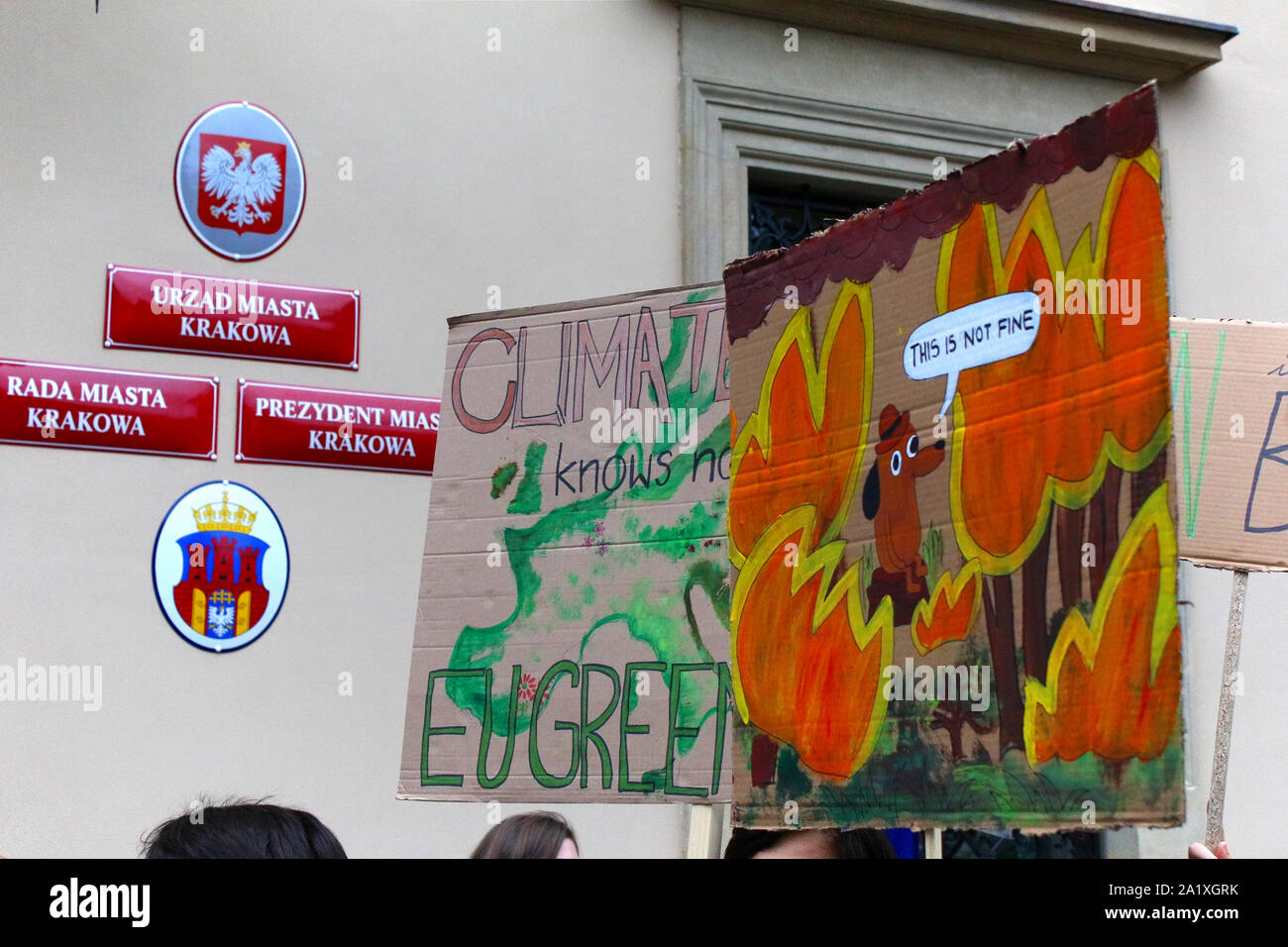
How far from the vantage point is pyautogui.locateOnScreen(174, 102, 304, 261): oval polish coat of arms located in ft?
16.8

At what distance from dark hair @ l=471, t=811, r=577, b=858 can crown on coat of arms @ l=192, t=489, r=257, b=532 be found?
2312 millimetres

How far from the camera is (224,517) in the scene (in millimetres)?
4973

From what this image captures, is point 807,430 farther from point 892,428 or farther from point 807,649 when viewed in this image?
point 807,649

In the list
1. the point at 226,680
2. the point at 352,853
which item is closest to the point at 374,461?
the point at 226,680

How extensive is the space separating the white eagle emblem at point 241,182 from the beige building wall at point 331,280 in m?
0.12

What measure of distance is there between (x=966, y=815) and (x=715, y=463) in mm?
1086

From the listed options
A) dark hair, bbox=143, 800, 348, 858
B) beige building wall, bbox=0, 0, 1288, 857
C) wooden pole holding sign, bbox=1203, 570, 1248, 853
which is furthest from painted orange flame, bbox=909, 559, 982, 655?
beige building wall, bbox=0, 0, 1288, 857

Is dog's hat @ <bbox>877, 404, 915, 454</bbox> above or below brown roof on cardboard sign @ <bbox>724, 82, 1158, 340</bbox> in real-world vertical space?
below

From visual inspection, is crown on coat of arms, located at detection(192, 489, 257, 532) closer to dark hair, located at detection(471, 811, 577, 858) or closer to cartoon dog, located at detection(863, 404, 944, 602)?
dark hair, located at detection(471, 811, 577, 858)

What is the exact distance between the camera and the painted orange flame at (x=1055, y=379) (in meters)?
1.93

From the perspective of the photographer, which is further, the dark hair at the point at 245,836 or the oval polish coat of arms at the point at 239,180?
the oval polish coat of arms at the point at 239,180

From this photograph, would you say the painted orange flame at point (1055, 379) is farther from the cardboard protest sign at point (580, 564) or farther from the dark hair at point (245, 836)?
the dark hair at point (245, 836)

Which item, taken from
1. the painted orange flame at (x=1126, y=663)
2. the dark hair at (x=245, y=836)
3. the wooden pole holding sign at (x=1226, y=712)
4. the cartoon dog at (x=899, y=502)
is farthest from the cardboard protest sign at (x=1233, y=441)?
the dark hair at (x=245, y=836)
